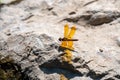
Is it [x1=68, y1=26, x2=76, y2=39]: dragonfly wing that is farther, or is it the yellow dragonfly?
[x1=68, y1=26, x2=76, y2=39]: dragonfly wing

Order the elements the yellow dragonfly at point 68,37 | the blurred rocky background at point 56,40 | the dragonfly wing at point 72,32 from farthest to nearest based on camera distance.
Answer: the dragonfly wing at point 72,32 → the yellow dragonfly at point 68,37 → the blurred rocky background at point 56,40

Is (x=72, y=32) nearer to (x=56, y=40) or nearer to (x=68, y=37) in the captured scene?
(x=68, y=37)

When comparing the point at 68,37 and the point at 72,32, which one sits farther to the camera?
the point at 72,32

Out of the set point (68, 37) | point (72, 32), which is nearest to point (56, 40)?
point (68, 37)

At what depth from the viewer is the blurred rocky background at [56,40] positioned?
4.09 meters

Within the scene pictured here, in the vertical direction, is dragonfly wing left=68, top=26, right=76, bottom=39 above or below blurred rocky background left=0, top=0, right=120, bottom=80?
above

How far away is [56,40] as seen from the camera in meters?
4.32

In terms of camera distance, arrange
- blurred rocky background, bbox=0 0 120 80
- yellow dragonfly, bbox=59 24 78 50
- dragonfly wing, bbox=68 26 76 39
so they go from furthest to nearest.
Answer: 1. dragonfly wing, bbox=68 26 76 39
2. yellow dragonfly, bbox=59 24 78 50
3. blurred rocky background, bbox=0 0 120 80

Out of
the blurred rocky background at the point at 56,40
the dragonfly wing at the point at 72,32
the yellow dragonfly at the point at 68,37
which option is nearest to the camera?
the blurred rocky background at the point at 56,40

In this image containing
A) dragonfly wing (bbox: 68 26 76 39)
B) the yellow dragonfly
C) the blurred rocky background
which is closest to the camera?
the blurred rocky background

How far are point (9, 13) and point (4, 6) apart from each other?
248 millimetres

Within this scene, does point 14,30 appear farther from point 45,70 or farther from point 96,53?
point 96,53

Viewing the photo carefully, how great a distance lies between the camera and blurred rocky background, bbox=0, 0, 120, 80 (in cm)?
409

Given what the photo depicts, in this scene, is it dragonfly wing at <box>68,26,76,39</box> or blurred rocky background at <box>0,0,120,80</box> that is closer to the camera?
blurred rocky background at <box>0,0,120,80</box>
